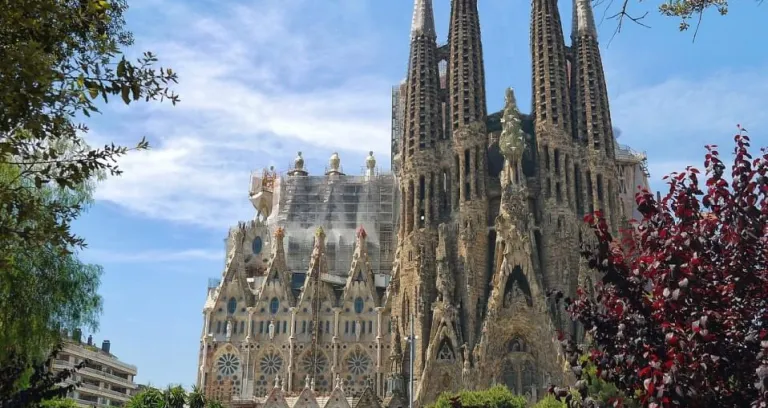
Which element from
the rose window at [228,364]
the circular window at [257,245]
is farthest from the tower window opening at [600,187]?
the rose window at [228,364]

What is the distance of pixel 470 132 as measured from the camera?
54625mm

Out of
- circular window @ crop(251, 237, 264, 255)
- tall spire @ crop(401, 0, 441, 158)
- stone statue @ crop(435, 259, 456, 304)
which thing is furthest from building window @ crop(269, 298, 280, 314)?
tall spire @ crop(401, 0, 441, 158)

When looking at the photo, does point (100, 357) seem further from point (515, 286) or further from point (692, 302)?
point (692, 302)

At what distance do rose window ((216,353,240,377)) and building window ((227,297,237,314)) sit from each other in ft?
10.1

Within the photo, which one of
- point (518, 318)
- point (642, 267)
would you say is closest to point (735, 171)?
point (642, 267)

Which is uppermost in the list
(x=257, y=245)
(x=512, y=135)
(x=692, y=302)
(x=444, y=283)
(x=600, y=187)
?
(x=512, y=135)

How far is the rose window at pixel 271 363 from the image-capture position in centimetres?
5569

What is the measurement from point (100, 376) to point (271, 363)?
23.6 metres

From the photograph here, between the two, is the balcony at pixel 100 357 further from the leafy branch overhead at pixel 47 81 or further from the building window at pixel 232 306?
the leafy branch overhead at pixel 47 81

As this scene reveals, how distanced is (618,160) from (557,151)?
49.0 ft

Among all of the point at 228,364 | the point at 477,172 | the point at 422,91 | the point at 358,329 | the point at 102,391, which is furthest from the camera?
the point at 102,391

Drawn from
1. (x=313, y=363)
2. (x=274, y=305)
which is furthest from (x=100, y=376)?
(x=313, y=363)

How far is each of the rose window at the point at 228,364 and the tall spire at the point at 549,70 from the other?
27049mm

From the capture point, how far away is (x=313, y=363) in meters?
55.5
